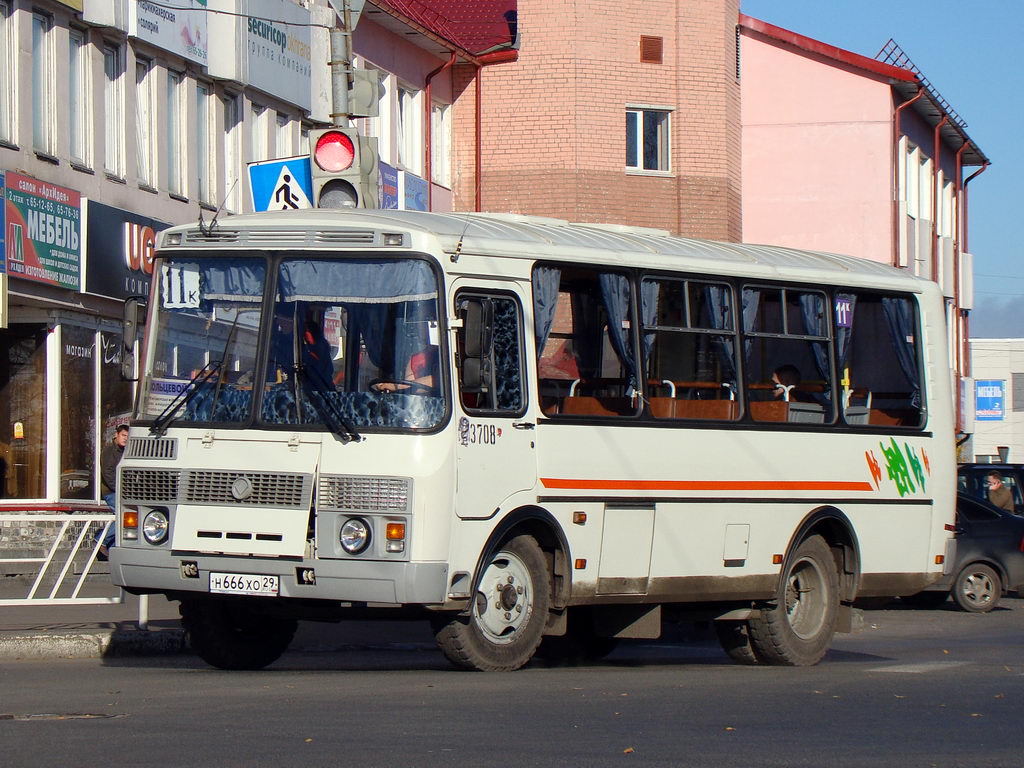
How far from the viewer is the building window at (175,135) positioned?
25703 mm

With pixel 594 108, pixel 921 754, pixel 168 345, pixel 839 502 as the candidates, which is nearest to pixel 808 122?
pixel 594 108

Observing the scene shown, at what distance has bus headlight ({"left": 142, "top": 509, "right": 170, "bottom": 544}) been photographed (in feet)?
36.4

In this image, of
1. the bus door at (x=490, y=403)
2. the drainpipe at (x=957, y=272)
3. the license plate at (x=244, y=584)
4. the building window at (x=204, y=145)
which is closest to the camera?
the license plate at (x=244, y=584)

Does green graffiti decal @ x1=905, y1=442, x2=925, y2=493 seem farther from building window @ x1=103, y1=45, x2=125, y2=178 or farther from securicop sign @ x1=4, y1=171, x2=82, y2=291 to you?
building window @ x1=103, y1=45, x2=125, y2=178

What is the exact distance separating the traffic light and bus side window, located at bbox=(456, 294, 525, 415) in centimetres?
413

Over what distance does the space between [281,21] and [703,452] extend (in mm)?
15892

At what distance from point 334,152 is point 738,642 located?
16.9 feet

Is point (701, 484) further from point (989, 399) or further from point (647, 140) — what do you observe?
point (989, 399)

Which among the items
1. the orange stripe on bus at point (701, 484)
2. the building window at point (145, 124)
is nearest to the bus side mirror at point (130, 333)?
the orange stripe on bus at point (701, 484)

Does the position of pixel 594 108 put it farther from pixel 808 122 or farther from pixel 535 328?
pixel 535 328

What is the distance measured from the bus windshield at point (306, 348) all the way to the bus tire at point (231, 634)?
4.38 feet

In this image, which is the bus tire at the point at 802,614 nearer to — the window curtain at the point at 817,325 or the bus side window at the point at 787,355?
the bus side window at the point at 787,355

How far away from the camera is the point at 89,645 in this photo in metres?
13.2

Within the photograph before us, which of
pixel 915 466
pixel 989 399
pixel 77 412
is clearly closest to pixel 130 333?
pixel 915 466
